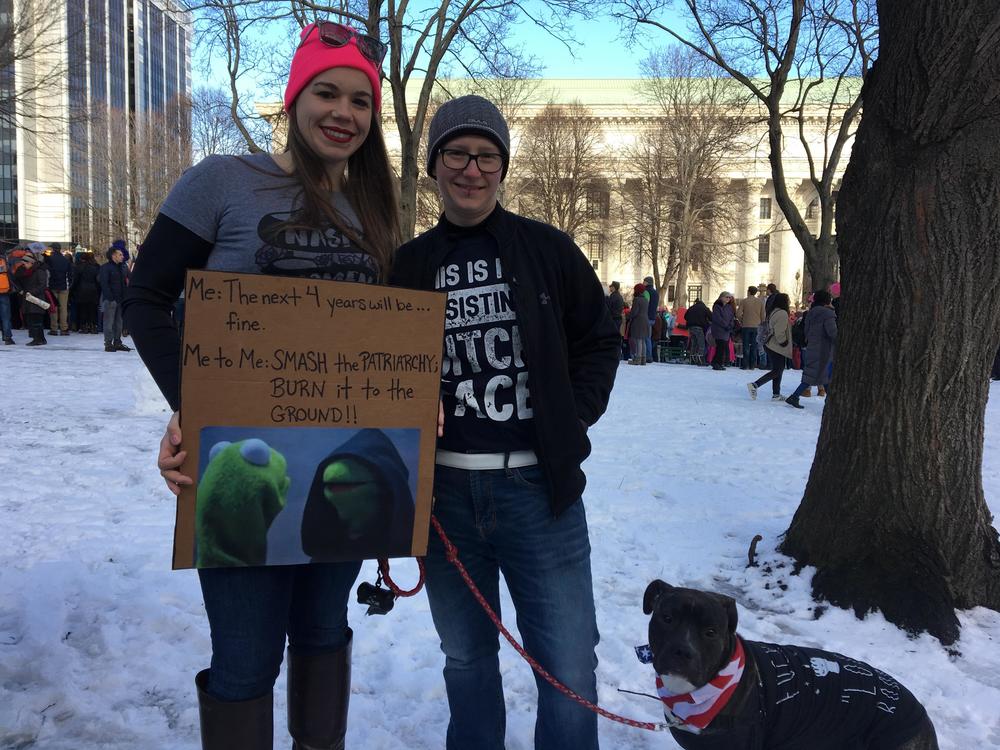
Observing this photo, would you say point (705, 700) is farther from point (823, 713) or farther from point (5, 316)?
point (5, 316)

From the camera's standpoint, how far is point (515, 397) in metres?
2.00

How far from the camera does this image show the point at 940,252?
3682mm

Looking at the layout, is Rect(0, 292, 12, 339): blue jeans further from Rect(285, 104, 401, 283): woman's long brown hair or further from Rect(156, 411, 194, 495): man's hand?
Rect(156, 411, 194, 495): man's hand

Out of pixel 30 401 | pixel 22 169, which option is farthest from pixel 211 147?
pixel 22 169

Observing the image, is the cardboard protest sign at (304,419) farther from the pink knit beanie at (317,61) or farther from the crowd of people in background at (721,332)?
the crowd of people in background at (721,332)

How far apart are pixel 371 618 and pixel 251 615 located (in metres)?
2.12

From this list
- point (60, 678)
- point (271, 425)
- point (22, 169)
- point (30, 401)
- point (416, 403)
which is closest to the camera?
point (271, 425)

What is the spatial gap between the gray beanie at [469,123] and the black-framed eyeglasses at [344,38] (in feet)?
0.77

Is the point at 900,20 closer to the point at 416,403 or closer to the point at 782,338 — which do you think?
the point at 416,403

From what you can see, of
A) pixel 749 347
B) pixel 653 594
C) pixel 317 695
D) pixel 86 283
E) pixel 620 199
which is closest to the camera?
pixel 317 695

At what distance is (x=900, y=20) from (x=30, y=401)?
30.1 feet

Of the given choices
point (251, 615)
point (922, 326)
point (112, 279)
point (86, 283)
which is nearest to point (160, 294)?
point (251, 615)

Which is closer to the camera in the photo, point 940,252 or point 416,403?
point 416,403

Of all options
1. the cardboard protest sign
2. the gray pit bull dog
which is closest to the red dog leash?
the gray pit bull dog
